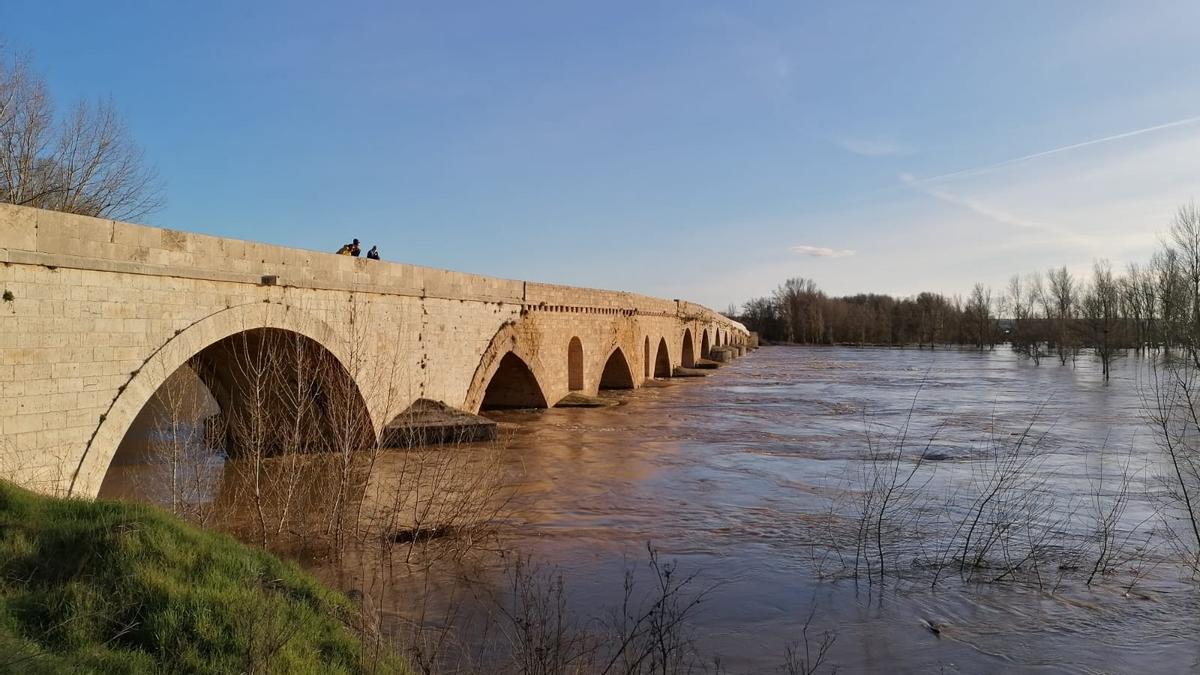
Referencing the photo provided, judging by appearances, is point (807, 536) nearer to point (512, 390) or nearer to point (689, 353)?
point (512, 390)

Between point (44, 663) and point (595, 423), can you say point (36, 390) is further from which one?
point (595, 423)

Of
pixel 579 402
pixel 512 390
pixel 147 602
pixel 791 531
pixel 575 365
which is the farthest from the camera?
pixel 575 365

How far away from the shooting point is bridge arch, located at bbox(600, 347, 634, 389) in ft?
83.1

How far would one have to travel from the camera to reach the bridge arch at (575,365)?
21047mm

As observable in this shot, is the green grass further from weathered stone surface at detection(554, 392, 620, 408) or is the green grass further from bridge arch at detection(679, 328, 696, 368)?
bridge arch at detection(679, 328, 696, 368)

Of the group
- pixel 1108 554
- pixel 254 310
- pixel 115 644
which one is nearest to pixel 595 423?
Result: pixel 254 310

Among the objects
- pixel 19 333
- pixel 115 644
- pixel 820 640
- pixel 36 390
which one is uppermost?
pixel 19 333

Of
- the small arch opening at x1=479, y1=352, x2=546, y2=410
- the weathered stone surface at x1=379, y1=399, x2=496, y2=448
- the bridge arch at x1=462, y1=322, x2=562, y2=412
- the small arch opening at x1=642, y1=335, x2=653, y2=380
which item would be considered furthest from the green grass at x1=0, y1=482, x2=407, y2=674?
the small arch opening at x1=642, y1=335, x2=653, y2=380

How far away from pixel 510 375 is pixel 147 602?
14.5m

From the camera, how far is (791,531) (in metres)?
8.43

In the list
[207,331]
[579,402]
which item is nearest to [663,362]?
[579,402]

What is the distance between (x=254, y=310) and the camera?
29.7 feet

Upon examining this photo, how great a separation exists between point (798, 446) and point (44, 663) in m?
12.5

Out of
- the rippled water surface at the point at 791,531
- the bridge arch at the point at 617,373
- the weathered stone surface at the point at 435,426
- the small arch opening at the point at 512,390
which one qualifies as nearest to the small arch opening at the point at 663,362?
the bridge arch at the point at 617,373
